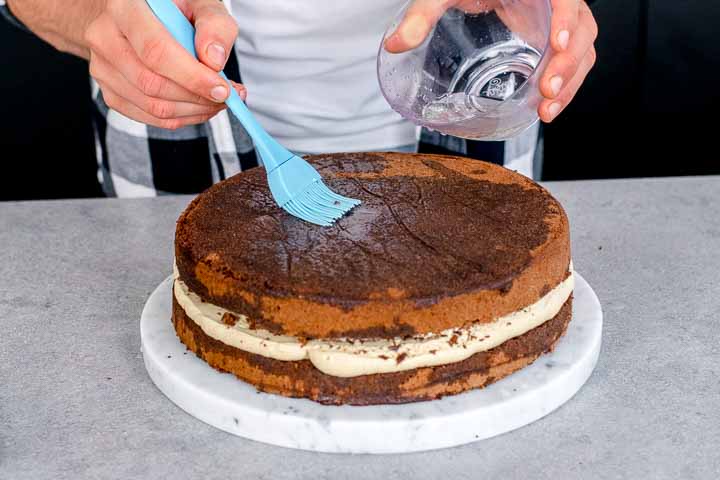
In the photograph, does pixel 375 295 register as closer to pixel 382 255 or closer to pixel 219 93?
pixel 382 255

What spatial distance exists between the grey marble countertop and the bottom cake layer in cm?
Result: 8

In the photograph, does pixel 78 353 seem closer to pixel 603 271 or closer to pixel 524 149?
pixel 603 271

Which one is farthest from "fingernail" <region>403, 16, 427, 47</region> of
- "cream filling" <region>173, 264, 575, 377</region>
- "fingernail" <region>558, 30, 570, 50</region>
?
"cream filling" <region>173, 264, 575, 377</region>

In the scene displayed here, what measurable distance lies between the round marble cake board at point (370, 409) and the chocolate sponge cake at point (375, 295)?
0.06 ft

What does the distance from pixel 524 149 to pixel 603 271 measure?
570 millimetres

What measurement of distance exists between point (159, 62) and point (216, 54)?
82 millimetres

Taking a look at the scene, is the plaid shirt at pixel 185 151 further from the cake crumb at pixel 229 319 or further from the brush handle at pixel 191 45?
the cake crumb at pixel 229 319

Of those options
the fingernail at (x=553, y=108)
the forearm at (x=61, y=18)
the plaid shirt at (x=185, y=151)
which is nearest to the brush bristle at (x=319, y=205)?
the fingernail at (x=553, y=108)

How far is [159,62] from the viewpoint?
1342 millimetres

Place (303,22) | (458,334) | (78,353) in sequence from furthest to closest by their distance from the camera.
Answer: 1. (303,22)
2. (78,353)
3. (458,334)

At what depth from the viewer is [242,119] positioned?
4.67 feet

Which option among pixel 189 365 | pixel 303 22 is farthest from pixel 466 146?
pixel 189 365

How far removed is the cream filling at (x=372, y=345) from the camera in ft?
4.13

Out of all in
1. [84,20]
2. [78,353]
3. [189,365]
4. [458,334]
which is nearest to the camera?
[458,334]
